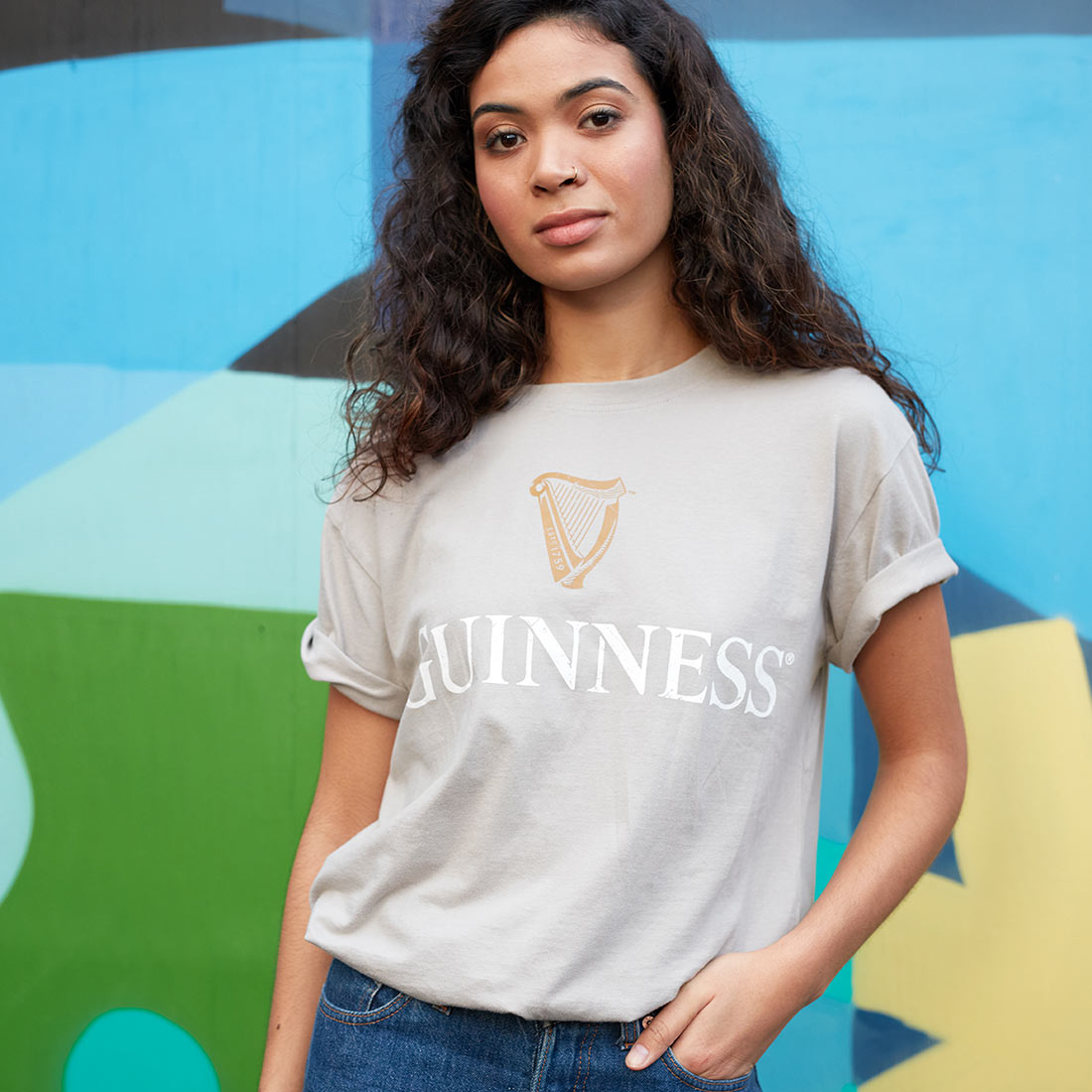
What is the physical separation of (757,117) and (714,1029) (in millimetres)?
1259

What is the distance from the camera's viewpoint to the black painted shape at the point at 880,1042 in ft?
5.65

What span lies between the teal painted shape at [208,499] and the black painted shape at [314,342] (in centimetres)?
2

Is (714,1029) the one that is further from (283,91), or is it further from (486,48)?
(283,91)

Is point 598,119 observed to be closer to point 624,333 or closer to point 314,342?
point 624,333

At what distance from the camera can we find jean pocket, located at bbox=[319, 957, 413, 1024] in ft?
3.60

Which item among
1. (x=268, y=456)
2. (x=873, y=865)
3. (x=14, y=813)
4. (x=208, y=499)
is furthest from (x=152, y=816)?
(x=873, y=865)

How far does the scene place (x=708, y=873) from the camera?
1033mm

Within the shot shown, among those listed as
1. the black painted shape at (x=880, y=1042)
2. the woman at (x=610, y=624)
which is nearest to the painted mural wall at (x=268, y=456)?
the black painted shape at (x=880, y=1042)

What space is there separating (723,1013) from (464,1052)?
25 centimetres

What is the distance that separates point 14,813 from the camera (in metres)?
2.06

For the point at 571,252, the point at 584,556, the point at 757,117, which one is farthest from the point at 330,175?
the point at 584,556

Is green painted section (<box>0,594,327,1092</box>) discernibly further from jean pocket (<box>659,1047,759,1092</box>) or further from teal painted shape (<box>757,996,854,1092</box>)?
jean pocket (<box>659,1047,759,1092</box>)

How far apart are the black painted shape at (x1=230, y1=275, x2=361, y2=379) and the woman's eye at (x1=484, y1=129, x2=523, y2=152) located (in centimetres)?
79

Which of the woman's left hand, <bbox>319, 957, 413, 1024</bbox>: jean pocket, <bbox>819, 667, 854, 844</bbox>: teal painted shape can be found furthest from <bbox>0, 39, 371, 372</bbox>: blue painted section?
the woman's left hand
